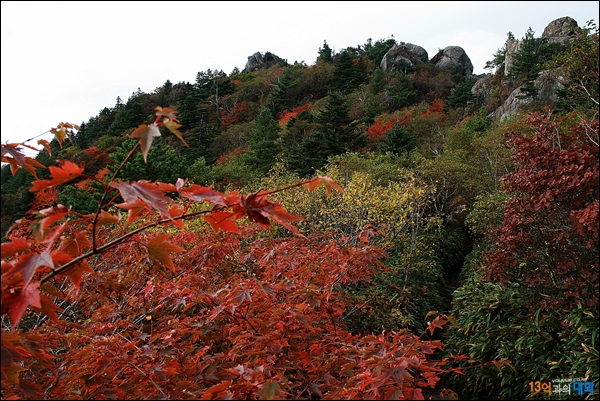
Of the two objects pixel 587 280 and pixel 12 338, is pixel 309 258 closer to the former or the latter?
pixel 12 338

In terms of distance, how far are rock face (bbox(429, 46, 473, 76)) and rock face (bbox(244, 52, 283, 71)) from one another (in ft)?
63.4

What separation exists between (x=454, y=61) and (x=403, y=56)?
5.56m

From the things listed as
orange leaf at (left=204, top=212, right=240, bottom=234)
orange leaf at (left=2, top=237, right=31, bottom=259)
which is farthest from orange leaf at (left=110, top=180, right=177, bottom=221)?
orange leaf at (left=2, top=237, right=31, bottom=259)

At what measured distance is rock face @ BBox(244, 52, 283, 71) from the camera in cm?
5069

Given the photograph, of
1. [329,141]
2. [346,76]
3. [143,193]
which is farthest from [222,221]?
[346,76]

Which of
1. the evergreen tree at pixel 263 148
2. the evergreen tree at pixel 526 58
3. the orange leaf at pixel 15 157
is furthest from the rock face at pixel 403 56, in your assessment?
the orange leaf at pixel 15 157

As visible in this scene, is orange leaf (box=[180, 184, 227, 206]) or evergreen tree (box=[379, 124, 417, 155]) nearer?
orange leaf (box=[180, 184, 227, 206])

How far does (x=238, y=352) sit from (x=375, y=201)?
20.9ft

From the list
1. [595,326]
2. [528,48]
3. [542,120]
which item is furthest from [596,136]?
[528,48]

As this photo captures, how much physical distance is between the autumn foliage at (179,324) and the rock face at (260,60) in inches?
1978

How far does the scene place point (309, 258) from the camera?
342 centimetres

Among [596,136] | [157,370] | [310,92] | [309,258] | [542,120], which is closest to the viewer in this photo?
[157,370]

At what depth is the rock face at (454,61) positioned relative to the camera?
3928 centimetres

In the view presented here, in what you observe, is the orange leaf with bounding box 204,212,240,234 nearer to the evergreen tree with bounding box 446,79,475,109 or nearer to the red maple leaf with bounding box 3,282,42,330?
the red maple leaf with bounding box 3,282,42,330
